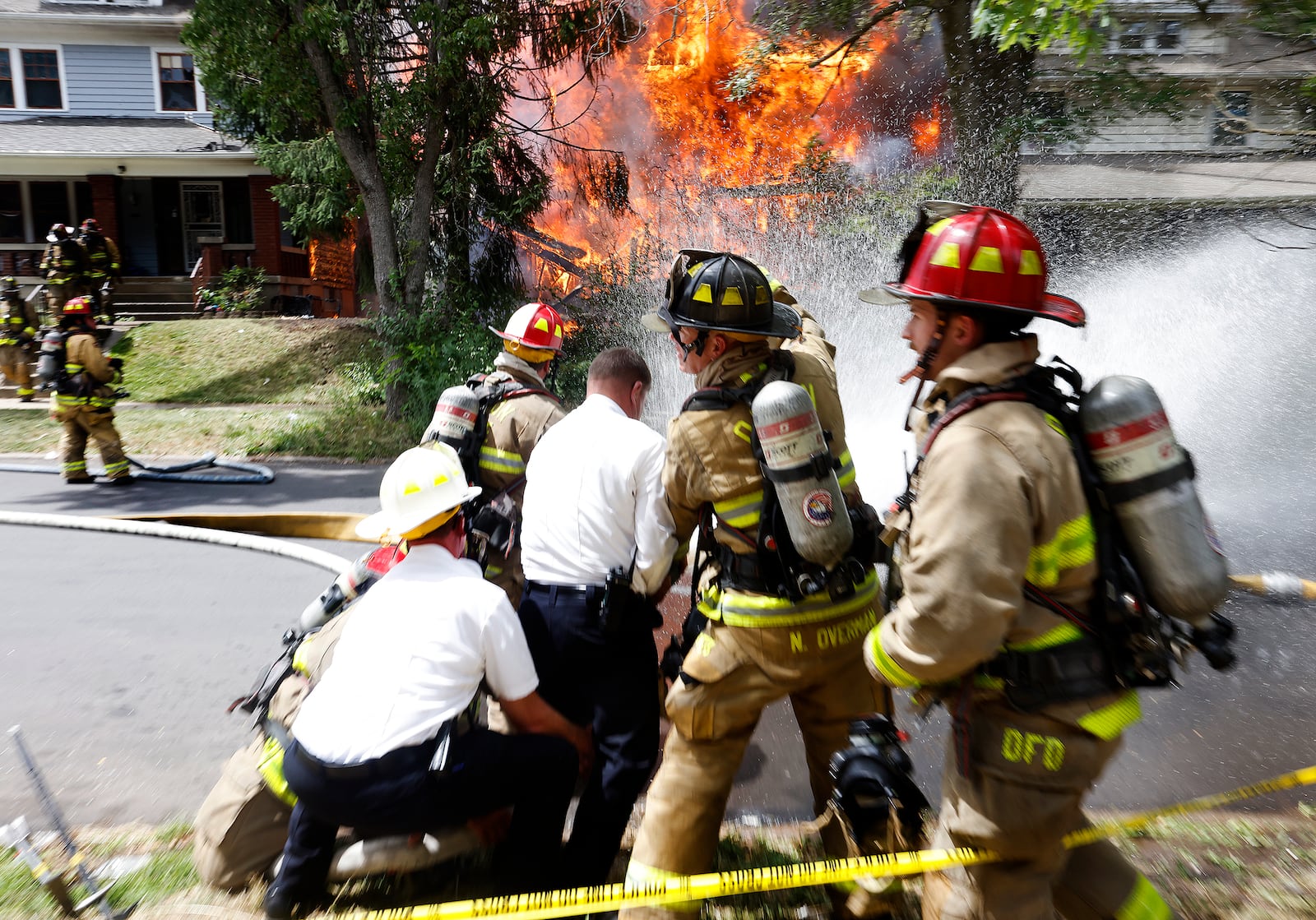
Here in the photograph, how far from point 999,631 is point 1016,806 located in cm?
44

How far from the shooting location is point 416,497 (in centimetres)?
275

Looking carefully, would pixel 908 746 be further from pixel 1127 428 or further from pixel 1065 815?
pixel 1127 428

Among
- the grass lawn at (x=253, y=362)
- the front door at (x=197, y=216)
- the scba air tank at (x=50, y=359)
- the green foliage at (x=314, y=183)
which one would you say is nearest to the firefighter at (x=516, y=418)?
the scba air tank at (x=50, y=359)

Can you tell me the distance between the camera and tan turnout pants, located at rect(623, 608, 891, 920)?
8.59 feet

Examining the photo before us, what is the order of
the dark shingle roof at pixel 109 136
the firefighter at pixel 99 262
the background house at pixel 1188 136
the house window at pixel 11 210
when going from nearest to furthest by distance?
the firefighter at pixel 99 262, the background house at pixel 1188 136, the dark shingle roof at pixel 109 136, the house window at pixel 11 210

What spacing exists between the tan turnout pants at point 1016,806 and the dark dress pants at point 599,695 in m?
1.13

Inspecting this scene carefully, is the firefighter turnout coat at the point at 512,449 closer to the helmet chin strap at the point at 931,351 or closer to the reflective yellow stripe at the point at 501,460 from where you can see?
the reflective yellow stripe at the point at 501,460

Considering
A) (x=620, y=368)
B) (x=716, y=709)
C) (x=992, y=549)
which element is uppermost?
(x=620, y=368)

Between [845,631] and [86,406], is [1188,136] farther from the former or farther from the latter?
[845,631]

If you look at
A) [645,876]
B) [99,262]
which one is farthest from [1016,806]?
[99,262]

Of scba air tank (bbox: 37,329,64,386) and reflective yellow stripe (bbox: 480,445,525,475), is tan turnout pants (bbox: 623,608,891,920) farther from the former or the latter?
scba air tank (bbox: 37,329,64,386)

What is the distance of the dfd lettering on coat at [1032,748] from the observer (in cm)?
206

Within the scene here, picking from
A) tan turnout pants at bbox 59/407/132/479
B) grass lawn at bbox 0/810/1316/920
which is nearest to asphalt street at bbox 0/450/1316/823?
grass lawn at bbox 0/810/1316/920

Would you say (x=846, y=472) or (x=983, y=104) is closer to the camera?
(x=846, y=472)
